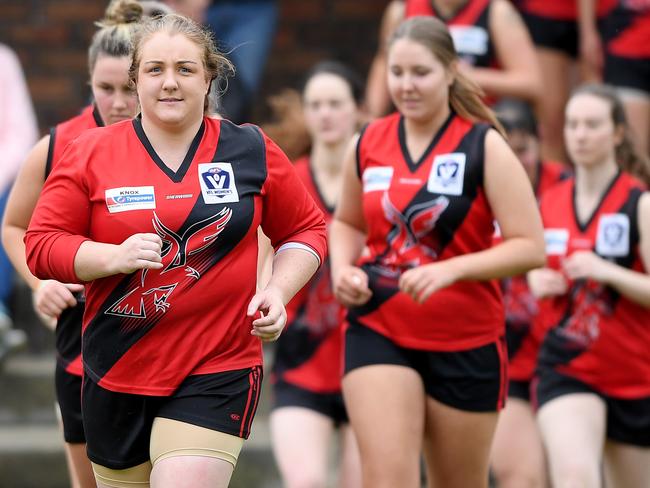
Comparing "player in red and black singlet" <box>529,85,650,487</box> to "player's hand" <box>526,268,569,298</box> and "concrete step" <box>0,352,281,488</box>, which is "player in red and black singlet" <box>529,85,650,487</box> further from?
"concrete step" <box>0,352,281,488</box>

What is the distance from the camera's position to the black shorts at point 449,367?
470cm

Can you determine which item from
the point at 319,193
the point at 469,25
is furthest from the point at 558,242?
the point at 469,25

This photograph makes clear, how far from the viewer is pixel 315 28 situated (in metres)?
8.86

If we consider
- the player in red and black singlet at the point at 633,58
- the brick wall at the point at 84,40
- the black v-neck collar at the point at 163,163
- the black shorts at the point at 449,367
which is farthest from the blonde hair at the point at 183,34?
the brick wall at the point at 84,40

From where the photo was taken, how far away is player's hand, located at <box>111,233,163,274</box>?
11.5ft

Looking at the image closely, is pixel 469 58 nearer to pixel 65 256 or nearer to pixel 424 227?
pixel 424 227

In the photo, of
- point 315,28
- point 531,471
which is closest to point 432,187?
point 531,471

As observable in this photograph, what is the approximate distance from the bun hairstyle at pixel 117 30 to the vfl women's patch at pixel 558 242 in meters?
2.04

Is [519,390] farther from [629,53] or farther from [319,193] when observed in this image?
[629,53]

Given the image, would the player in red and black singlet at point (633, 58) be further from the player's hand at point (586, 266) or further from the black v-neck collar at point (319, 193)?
the black v-neck collar at point (319, 193)

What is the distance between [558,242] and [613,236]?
26cm

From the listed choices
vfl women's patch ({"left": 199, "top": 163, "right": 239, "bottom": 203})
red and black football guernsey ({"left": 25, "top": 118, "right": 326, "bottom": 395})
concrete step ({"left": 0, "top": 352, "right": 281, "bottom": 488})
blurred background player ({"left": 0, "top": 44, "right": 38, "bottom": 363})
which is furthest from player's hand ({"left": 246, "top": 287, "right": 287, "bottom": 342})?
blurred background player ({"left": 0, "top": 44, "right": 38, "bottom": 363})

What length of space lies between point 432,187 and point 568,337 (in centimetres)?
127

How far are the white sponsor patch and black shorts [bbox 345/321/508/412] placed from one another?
2196mm
